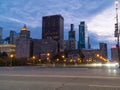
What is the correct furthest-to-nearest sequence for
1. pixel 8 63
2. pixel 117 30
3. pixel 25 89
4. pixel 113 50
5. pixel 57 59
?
1. pixel 57 59
2. pixel 113 50
3. pixel 8 63
4. pixel 117 30
5. pixel 25 89

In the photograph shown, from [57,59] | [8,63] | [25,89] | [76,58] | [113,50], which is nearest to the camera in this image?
[25,89]

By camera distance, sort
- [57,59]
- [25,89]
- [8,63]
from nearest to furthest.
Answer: [25,89], [8,63], [57,59]

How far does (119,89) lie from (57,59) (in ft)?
528

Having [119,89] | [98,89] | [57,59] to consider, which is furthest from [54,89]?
[57,59]

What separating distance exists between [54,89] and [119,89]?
332 cm

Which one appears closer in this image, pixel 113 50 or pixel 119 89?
pixel 119 89

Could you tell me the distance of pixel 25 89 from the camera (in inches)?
435

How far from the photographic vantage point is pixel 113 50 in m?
145

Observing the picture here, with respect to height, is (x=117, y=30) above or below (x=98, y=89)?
above

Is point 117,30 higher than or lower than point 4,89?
higher

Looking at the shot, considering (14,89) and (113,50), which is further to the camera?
(113,50)

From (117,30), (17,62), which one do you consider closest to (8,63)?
(17,62)

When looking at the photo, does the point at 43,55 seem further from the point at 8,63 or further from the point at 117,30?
the point at 117,30

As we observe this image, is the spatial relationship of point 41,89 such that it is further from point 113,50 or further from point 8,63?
point 113,50
